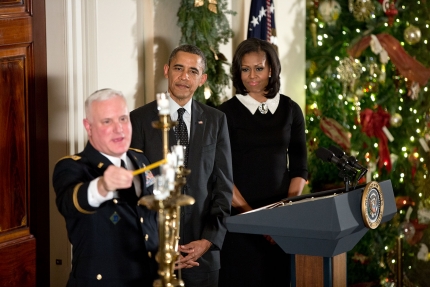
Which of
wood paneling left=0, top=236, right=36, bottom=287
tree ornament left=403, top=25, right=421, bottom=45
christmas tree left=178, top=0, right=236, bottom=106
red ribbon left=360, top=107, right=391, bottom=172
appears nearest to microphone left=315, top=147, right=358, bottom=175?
christmas tree left=178, top=0, right=236, bottom=106

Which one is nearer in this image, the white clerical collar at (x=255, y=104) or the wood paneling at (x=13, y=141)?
the wood paneling at (x=13, y=141)

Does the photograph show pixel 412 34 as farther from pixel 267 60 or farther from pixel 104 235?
pixel 104 235

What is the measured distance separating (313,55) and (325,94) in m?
0.35

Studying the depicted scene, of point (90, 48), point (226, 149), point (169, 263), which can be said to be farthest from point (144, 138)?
point (169, 263)

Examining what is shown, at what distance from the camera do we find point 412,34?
19.2 feet

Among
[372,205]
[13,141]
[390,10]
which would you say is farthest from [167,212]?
[390,10]

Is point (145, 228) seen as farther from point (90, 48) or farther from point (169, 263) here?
point (90, 48)

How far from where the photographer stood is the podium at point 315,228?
3078mm

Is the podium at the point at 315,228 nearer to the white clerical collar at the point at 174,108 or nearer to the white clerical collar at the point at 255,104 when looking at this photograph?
the white clerical collar at the point at 174,108

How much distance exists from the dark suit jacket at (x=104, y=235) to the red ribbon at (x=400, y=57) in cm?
361

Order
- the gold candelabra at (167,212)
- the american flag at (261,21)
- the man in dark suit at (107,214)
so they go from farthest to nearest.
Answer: the american flag at (261,21) → the man in dark suit at (107,214) → the gold candelabra at (167,212)

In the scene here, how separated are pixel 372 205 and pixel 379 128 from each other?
2.76 meters

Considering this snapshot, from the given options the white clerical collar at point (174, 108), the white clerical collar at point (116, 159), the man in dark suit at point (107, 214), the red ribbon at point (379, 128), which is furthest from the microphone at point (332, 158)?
the red ribbon at point (379, 128)

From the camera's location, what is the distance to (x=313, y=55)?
6.08 m
